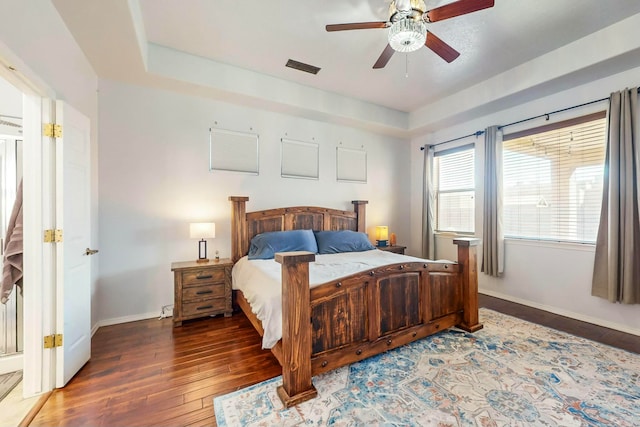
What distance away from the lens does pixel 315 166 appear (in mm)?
4207

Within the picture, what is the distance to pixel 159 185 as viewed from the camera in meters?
3.17

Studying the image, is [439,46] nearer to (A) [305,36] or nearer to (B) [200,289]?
(A) [305,36]

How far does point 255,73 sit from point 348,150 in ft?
6.26

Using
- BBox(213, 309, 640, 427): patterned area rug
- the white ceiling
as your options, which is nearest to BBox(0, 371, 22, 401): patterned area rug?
BBox(213, 309, 640, 427): patterned area rug

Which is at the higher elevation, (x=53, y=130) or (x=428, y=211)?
→ (x=53, y=130)

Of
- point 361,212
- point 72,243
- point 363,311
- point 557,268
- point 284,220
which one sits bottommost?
point 363,311

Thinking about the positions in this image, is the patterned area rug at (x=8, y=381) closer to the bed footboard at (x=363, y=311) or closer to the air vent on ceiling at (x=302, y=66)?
the bed footboard at (x=363, y=311)

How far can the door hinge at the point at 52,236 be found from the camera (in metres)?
1.81

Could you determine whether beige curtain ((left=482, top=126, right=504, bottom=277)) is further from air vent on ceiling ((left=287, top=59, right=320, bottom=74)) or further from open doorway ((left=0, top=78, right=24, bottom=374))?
open doorway ((left=0, top=78, right=24, bottom=374))

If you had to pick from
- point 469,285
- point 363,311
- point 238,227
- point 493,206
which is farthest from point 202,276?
point 493,206

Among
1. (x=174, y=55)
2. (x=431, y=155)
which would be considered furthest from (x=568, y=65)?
(x=174, y=55)

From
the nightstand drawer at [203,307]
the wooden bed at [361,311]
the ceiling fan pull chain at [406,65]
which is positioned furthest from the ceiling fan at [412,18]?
the nightstand drawer at [203,307]

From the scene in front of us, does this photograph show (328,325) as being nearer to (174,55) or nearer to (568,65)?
(174,55)

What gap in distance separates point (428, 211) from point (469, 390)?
3.34 metres
